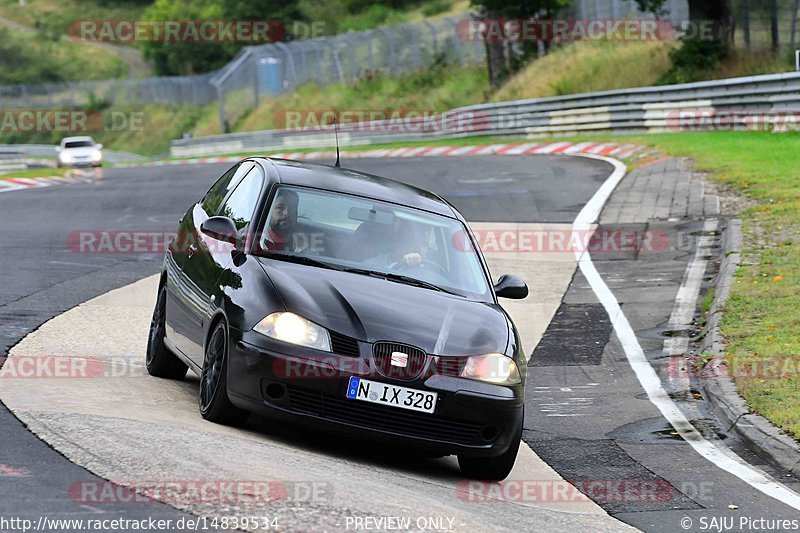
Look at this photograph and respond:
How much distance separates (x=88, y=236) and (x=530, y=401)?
30.8ft

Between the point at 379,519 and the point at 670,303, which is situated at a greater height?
the point at 379,519

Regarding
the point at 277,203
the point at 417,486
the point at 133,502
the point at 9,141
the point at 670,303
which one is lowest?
the point at 9,141

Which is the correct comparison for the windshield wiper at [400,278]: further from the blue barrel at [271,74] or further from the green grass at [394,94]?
the blue barrel at [271,74]

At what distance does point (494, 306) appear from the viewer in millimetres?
8203

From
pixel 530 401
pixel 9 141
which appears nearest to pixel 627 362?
pixel 530 401

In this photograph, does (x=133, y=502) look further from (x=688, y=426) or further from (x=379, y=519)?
(x=688, y=426)

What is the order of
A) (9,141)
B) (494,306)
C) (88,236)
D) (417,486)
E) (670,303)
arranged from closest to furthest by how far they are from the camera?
(417,486) < (494,306) < (670,303) < (88,236) < (9,141)

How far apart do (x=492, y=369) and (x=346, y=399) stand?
855 mm

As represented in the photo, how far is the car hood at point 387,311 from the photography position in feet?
23.7

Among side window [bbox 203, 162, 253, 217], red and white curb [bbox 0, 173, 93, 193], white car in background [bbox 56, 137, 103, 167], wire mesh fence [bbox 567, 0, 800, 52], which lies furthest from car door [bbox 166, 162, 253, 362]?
white car in background [bbox 56, 137, 103, 167]

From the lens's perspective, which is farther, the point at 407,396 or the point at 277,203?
the point at 277,203

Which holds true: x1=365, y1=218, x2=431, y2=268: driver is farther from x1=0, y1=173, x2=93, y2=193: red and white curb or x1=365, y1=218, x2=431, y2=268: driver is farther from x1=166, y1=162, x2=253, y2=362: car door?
x1=0, y1=173, x2=93, y2=193: red and white curb

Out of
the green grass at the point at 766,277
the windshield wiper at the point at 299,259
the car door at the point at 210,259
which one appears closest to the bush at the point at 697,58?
the green grass at the point at 766,277

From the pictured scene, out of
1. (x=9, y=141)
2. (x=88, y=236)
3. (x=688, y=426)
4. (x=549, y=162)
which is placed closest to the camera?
(x=688, y=426)
